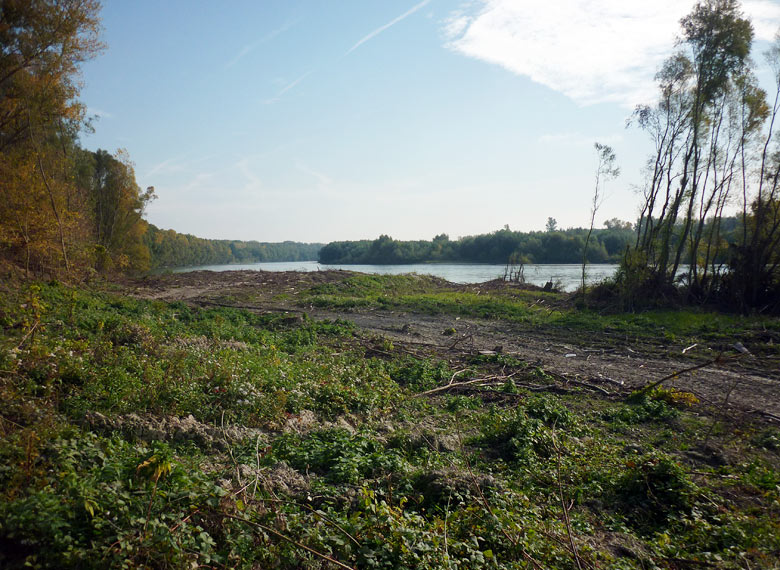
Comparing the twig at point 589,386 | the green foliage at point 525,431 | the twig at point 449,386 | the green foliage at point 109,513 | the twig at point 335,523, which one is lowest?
the twig at point 449,386

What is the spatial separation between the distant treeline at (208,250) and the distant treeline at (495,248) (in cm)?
3482

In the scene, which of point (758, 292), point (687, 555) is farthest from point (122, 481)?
point (758, 292)

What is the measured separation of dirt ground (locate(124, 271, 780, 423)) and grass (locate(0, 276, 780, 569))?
54.1 inches

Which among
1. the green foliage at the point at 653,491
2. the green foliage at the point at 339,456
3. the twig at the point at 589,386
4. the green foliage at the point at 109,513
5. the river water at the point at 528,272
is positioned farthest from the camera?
the river water at the point at 528,272

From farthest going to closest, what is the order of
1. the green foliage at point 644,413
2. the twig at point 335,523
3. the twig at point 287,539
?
1. the green foliage at point 644,413
2. the twig at point 335,523
3. the twig at point 287,539

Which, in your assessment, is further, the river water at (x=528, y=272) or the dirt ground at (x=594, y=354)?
the river water at (x=528, y=272)

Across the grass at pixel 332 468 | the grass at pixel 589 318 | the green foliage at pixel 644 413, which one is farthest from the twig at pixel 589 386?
the grass at pixel 589 318

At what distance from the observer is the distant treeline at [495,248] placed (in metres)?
83.2

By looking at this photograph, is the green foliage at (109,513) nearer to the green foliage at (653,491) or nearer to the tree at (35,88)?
the green foliage at (653,491)

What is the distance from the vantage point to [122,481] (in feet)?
11.7

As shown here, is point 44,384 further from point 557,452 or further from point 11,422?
point 557,452

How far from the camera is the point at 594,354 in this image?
13.4 m

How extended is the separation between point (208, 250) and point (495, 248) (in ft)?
280

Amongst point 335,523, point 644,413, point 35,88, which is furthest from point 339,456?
point 35,88
